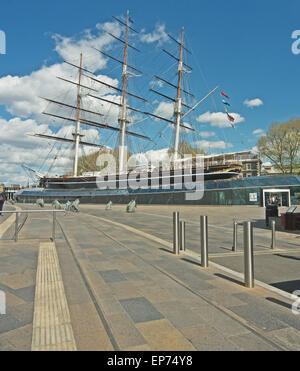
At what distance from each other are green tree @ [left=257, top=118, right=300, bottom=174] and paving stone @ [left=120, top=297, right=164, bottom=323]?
137ft

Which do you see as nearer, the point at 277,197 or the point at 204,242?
the point at 204,242

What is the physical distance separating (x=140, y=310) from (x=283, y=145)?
43.0 m

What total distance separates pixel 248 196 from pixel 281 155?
639 inches

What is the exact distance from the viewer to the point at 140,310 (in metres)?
2.99

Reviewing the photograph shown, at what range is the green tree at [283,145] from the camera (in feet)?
128

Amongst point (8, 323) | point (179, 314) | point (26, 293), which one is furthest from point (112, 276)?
point (8, 323)

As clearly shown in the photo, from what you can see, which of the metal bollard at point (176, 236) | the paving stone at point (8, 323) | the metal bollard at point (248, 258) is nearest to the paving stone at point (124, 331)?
the paving stone at point (8, 323)

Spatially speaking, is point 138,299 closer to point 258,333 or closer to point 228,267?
point 258,333

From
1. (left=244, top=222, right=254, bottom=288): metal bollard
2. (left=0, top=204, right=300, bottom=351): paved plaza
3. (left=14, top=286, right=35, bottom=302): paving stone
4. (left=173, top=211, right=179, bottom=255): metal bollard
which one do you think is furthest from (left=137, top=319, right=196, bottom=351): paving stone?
(left=173, top=211, right=179, bottom=255): metal bollard

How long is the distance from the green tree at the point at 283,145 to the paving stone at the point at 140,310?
41832 mm

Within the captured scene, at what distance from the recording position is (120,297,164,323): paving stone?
2.80 metres

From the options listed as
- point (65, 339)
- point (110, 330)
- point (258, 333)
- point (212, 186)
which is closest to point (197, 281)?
point (258, 333)

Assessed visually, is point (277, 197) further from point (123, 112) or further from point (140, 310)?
point (123, 112)

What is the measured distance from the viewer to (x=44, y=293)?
342 centimetres
